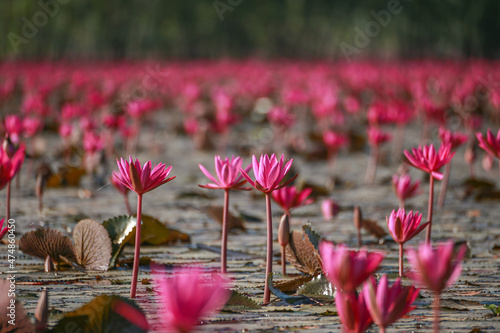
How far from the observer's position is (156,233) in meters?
3.03

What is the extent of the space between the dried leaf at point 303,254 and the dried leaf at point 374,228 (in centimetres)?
79

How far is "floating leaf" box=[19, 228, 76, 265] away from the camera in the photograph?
2.49m

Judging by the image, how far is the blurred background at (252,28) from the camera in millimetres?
27594

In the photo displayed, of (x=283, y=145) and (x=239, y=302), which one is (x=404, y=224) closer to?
(x=239, y=302)

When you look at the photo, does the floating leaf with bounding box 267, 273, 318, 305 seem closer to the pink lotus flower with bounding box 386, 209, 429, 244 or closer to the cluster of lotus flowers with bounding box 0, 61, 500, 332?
the cluster of lotus flowers with bounding box 0, 61, 500, 332

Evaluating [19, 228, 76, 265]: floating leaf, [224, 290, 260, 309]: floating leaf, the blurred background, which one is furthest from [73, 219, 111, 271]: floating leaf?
the blurred background

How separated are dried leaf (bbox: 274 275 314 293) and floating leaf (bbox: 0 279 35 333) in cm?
90

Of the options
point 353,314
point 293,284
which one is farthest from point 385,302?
point 293,284

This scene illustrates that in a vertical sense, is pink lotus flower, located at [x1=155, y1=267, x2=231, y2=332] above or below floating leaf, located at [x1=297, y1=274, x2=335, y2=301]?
above

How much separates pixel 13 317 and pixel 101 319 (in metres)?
0.22

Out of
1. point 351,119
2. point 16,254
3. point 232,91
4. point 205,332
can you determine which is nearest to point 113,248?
point 16,254

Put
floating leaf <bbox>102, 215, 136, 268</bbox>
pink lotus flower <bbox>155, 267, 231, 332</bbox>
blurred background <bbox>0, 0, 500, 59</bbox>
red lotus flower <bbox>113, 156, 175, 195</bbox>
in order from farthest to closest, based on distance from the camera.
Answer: blurred background <bbox>0, 0, 500, 59</bbox> < floating leaf <bbox>102, 215, 136, 268</bbox> < red lotus flower <bbox>113, 156, 175, 195</bbox> < pink lotus flower <bbox>155, 267, 231, 332</bbox>

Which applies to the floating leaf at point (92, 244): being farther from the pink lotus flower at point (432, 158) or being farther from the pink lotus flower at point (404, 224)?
the pink lotus flower at point (432, 158)

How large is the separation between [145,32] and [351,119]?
24579 millimetres
